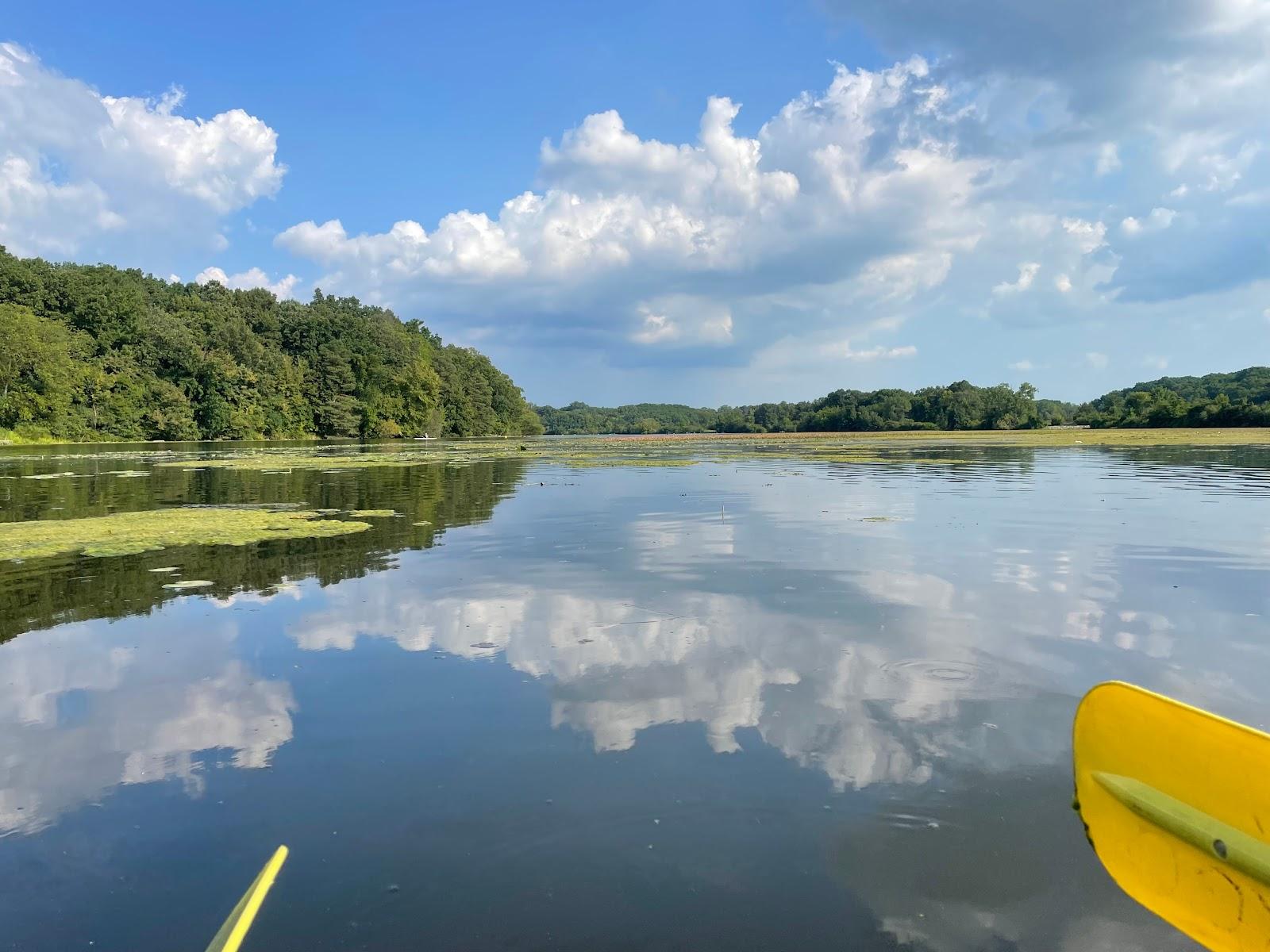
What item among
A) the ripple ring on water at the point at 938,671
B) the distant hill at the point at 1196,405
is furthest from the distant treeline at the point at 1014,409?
the ripple ring on water at the point at 938,671

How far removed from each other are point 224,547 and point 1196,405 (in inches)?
4743

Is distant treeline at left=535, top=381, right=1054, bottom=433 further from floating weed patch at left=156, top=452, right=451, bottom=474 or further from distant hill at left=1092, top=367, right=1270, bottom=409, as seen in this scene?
floating weed patch at left=156, top=452, right=451, bottom=474

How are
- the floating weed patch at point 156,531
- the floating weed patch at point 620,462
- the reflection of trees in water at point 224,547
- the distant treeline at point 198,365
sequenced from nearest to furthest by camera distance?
the reflection of trees in water at point 224,547
the floating weed patch at point 156,531
the floating weed patch at point 620,462
the distant treeline at point 198,365

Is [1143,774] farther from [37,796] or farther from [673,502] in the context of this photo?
[673,502]

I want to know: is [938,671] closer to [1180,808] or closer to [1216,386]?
[1180,808]

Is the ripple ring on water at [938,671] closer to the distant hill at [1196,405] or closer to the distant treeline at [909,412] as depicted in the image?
the distant hill at [1196,405]

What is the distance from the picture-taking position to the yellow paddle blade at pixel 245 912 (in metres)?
2.73

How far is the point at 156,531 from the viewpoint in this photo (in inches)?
543

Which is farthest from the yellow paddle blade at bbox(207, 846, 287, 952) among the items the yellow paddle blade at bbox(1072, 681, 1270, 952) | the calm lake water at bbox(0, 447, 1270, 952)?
the yellow paddle blade at bbox(1072, 681, 1270, 952)

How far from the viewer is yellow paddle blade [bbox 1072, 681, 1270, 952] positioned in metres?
2.63

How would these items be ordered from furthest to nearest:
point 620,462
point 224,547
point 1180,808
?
1. point 620,462
2. point 224,547
3. point 1180,808

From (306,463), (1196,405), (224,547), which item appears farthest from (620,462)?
(1196,405)

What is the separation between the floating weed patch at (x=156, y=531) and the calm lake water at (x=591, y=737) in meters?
1.11

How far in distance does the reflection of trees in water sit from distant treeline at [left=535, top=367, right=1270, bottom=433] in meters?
103
